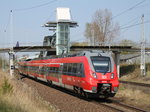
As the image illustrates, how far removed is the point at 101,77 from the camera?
1599cm

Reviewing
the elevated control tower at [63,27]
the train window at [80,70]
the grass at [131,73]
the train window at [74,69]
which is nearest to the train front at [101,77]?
the train window at [80,70]

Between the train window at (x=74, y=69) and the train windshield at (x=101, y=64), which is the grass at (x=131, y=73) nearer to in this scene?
the train window at (x=74, y=69)

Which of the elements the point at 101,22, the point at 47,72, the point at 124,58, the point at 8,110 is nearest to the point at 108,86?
the point at 8,110

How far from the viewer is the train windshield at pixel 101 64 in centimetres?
1637

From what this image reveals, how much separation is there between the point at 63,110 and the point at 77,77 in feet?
15.1

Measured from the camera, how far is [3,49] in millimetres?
53156

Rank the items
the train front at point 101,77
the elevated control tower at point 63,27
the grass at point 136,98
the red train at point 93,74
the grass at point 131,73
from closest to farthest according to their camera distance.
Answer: the grass at point 136,98 < the train front at point 101,77 < the red train at point 93,74 < the grass at point 131,73 < the elevated control tower at point 63,27

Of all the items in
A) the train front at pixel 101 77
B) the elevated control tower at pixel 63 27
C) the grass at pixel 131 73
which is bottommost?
the grass at pixel 131 73

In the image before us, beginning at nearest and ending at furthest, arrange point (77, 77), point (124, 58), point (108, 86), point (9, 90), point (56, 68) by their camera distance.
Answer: point (9, 90), point (108, 86), point (77, 77), point (56, 68), point (124, 58)

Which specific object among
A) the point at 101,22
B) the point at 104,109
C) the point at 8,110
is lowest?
the point at 104,109

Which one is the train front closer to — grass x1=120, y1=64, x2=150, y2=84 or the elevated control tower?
grass x1=120, y1=64, x2=150, y2=84

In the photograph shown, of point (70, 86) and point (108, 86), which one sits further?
point (70, 86)

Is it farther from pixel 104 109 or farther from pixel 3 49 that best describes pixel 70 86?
pixel 3 49

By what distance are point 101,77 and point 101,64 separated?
0.95 m
